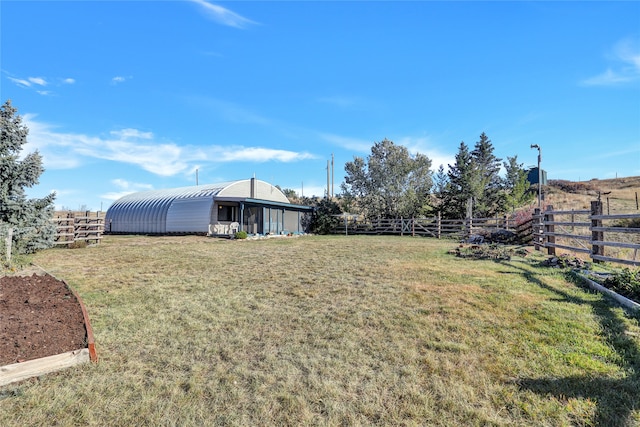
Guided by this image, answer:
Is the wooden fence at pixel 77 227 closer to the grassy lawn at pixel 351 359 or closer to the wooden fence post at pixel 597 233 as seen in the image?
the grassy lawn at pixel 351 359

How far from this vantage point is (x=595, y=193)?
3712 centimetres

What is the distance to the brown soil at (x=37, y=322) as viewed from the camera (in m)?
3.52

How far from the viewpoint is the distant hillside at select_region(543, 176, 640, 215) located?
2858 centimetres

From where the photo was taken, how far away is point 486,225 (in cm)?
2214

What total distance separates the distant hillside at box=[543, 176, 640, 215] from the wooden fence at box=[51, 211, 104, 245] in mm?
32931

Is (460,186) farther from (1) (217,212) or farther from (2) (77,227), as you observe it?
(2) (77,227)

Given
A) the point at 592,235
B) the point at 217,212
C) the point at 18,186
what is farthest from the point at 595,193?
the point at 18,186

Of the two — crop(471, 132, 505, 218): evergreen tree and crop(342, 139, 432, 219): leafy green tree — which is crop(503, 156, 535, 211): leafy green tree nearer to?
crop(471, 132, 505, 218): evergreen tree

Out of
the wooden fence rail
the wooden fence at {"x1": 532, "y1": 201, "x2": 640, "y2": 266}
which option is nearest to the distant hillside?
the wooden fence rail

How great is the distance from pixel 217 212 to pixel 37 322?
18.9 metres

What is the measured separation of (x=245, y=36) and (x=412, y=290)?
29.5ft

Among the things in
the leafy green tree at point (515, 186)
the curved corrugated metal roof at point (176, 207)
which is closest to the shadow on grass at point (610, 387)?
the curved corrugated metal roof at point (176, 207)

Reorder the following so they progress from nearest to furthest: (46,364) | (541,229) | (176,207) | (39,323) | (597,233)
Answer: (46,364)
(39,323)
(597,233)
(541,229)
(176,207)

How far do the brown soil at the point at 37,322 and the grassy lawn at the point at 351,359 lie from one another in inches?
13.8
